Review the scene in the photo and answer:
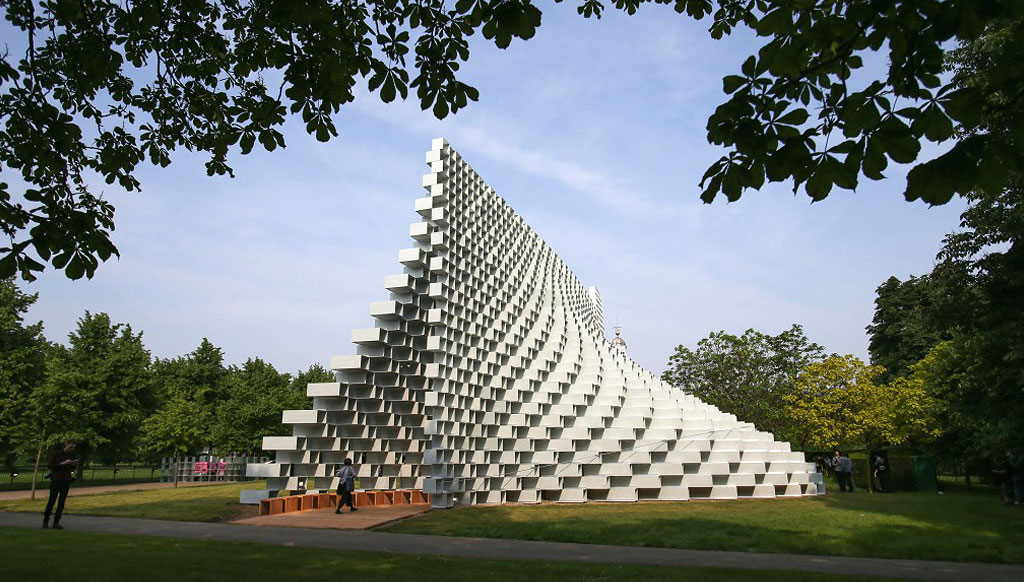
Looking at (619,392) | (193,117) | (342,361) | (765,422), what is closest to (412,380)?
(342,361)

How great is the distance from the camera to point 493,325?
70.0ft

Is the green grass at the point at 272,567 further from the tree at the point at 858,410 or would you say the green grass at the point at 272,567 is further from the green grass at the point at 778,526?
the tree at the point at 858,410

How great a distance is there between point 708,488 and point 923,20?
1855cm

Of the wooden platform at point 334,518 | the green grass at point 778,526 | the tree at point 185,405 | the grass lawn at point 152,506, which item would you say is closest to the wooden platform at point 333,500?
the wooden platform at point 334,518

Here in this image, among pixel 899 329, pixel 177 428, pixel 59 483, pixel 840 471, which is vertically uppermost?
pixel 899 329

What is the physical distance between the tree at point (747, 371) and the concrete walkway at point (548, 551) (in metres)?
31.4

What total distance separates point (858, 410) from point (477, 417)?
23055 mm

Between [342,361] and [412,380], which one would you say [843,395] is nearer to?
[412,380]

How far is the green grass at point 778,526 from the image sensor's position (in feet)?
35.7

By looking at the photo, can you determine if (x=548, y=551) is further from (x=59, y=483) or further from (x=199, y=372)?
(x=199, y=372)

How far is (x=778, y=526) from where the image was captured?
13.0m

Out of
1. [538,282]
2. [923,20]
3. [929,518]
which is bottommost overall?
[929,518]

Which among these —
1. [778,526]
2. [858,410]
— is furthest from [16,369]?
[858,410]

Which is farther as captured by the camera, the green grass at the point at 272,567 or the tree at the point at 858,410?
the tree at the point at 858,410
